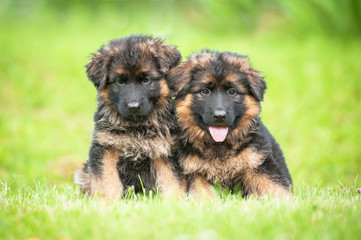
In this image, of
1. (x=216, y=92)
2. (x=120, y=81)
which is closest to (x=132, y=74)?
(x=120, y=81)

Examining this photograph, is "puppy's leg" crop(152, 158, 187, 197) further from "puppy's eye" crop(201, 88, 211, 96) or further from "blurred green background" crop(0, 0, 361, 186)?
"blurred green background" crop(0, 0, 361, 186)

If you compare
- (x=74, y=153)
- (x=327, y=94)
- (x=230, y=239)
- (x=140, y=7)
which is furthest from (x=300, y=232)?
(x=140, y=7)

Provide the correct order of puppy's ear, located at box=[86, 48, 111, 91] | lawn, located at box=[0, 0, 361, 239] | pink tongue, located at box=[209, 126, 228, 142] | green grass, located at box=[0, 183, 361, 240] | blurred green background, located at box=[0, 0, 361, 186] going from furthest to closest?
1. blurred green background, located at box=[0, 0, 361, 186]
2. puppy's ear, located at box=[86, 48, 111, 91]
3. pink tongue, located at box=[209, 126, 228, 142]
4. lawn, located at box=[0, 0, 361, 239]
5. green grass, located at box=[0, 183, 361, 240]

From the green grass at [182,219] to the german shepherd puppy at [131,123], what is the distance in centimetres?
53

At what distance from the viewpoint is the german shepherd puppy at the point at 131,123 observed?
491 centimetres

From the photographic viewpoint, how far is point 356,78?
1095cm

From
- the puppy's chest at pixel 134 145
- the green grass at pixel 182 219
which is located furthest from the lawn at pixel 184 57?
the puppy's chest at pixel 134 145

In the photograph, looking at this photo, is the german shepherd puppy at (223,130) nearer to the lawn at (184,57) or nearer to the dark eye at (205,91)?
the dark eye at (205,91)

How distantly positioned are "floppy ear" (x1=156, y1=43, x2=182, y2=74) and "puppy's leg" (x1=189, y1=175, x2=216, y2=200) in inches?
48.0

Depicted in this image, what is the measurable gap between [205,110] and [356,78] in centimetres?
724

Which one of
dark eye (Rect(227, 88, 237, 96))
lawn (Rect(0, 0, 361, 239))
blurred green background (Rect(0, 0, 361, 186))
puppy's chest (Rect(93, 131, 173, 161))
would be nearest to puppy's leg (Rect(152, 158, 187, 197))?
puppy's chest (Rect(93, 131, 173, 161))

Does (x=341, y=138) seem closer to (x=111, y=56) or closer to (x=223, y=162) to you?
(x=223, y=162)

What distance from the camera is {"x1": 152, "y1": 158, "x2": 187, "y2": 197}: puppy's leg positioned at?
16.1 ft

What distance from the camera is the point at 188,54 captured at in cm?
1012
